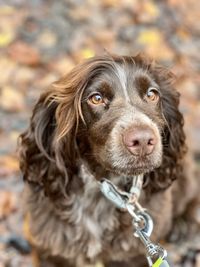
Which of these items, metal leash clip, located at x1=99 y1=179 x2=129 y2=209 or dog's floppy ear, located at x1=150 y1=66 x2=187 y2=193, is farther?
dog's floppy ear, located at x1=150 y1=66 x2=187 y2=193

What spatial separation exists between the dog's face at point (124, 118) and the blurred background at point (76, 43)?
176 cm

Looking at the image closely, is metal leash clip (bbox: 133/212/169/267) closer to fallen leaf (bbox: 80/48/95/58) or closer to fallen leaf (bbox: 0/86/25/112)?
fallen leaf (bbox: 0/86/25/112)

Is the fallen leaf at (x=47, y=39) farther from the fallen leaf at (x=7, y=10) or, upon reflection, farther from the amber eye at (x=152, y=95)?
the amber eye at (x=152, y=95)

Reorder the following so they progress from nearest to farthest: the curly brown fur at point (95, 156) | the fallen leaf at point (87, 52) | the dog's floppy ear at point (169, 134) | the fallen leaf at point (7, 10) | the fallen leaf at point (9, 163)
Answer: the curly brown fur at point (95, 156), the dog's floppy ear at point (169, 134), the fallen leaf at point (9, 163), the fallen leaf at point (87, 52), the fallen leaf at point (7, 10)

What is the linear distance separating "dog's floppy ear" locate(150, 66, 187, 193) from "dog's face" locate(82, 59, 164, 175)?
15 centimetres

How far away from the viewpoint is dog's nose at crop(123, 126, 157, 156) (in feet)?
10.7

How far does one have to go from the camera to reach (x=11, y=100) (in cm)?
603

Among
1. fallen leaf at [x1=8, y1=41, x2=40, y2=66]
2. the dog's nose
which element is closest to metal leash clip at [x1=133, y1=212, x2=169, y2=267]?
the dog's nose

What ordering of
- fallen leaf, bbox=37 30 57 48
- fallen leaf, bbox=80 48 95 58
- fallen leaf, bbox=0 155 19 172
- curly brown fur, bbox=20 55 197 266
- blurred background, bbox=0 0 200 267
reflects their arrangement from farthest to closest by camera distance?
fallen leaf, bbox=37 30 57 48 < fallen leaf, bbox=80 48 95 58 < blurred background, bbox=0 0 200 267 < fallen leaf, bbox=0 155 19 172 < curly brown fur, bbox=20 55 197 266

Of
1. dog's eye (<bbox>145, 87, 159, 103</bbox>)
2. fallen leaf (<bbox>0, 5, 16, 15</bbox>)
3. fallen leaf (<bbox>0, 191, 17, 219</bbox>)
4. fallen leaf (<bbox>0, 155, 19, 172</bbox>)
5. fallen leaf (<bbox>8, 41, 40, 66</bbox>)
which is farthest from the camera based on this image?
fallen leaf (<bbox>0, 5, 16, 15</bbox>)

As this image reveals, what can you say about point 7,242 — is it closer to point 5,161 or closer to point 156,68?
point 5,161

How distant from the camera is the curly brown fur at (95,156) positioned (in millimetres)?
3494

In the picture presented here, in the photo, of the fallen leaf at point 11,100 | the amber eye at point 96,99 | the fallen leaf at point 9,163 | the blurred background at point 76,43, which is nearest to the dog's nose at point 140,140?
the amber eye at point 96,99

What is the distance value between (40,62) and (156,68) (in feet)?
9.15
